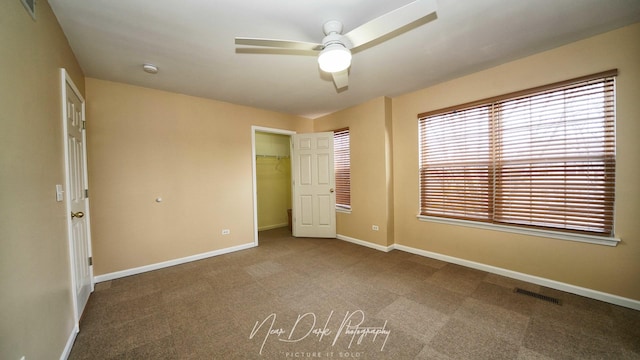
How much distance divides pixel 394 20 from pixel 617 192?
8.56 feet

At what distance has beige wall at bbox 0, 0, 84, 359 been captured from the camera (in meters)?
1.09

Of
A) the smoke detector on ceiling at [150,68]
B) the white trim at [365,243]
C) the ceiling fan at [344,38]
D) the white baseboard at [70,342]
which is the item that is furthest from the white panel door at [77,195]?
the white trim at [365,243]

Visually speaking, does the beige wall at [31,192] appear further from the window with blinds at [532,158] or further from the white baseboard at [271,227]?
the window with blinds at [532,158]

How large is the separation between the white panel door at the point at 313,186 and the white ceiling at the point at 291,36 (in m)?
1.50

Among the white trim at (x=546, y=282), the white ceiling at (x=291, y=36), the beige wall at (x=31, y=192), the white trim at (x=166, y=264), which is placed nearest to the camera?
the beige wall at (x=31, y=192)

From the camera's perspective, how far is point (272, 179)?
19.0ft

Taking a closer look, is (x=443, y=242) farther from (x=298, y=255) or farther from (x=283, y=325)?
(x=283, y=325)

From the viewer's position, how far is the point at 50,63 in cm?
168

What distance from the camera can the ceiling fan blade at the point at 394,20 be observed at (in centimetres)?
132

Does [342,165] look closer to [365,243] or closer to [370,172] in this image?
[370,172]

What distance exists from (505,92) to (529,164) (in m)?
0.87

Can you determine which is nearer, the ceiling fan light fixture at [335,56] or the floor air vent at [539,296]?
the ceiling fan light fixture at [335,56]

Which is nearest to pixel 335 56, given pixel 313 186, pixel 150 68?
pixel 150 68

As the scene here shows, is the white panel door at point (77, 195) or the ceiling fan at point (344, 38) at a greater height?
the ceiling fan at point (344, 38)
